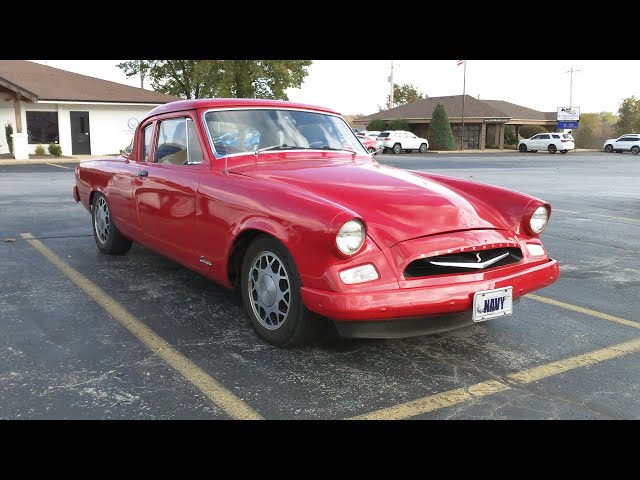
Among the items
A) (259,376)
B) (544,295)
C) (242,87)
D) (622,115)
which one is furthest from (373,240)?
(622,115)

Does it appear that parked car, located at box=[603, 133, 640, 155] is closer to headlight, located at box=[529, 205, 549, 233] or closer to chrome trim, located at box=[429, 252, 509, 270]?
headlight, located at box=[529, 205, 549, 233]

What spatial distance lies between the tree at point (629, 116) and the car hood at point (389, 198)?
6786 centimetres

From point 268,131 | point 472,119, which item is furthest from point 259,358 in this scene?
point 472,119

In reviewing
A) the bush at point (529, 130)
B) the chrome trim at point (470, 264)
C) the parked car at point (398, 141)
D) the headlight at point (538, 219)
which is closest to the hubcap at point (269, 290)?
the chrome trim at point (470, 264)

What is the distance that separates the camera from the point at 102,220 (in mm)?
6512

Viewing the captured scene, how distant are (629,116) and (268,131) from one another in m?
70.0

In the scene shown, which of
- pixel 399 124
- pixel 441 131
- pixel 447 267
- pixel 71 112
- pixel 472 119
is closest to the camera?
pixel 447 267

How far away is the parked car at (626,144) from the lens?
46766 mm

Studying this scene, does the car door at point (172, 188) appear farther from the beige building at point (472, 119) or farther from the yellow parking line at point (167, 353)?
the beige building at point (472, 119)

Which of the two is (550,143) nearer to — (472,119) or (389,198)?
(472,119)
